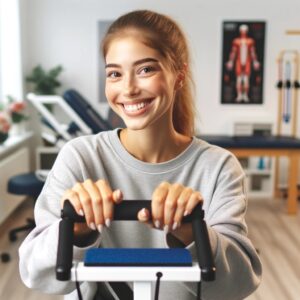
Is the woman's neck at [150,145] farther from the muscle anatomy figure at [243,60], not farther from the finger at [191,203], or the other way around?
the muscle anatomy figure at [243,60]

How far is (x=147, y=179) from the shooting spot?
88 cm

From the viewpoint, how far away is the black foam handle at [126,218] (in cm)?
53

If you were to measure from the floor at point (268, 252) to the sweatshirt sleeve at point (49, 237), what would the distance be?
1862mm

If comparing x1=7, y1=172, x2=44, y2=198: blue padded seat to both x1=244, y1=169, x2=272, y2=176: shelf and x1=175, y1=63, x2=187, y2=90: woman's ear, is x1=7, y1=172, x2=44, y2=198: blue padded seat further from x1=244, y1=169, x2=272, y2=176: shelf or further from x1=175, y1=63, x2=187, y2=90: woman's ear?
x1=175, y1=63, x2=187, y2=90: woman's ear

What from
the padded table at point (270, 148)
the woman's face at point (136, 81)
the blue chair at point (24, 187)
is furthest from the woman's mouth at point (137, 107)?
the padded table at point (270, 148)

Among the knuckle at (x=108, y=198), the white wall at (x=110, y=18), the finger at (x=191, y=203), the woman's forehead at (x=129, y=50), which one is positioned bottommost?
the finger at (x=191, y=203)

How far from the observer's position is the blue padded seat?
10.6ft

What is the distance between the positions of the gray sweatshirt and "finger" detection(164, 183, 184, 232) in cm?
16

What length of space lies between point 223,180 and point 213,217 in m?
0.09

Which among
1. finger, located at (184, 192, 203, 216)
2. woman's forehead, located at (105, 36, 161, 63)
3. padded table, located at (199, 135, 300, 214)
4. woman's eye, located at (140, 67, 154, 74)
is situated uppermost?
woman's forehead, located at (105, 36, 161, 63)

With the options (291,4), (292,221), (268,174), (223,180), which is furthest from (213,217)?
(291,4)

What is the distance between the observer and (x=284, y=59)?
473cm

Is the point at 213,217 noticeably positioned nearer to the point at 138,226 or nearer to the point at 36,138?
the point at 138,226

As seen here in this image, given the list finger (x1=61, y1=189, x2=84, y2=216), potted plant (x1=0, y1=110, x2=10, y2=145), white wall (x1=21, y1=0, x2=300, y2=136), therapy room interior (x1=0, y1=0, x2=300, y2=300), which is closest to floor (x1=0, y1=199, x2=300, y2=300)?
therapy room interior (x1=0, y1=0, x2=300, y2=300)
